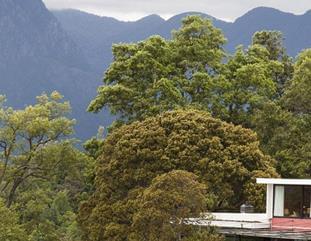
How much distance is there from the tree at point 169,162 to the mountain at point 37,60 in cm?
11396

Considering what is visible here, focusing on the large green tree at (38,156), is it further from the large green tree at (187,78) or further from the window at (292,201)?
the window at (292,201)

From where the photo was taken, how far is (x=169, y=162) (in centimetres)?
3114

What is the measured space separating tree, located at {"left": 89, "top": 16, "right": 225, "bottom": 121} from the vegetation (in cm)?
6

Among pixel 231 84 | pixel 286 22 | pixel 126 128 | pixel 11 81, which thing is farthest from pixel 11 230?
pixel 286 22

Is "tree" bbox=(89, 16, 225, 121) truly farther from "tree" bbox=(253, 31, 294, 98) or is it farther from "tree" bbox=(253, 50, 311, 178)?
"tree" bbox=(253, 31, 294, 98)

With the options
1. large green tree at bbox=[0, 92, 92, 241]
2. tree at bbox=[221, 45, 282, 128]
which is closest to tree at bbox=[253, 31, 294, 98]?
tree at bbox=[221, 45, 282, 128]

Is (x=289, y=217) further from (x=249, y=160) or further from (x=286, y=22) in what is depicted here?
(x=286, y=22)

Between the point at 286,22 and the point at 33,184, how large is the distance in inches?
5190

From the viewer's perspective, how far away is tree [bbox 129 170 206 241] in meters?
24.8

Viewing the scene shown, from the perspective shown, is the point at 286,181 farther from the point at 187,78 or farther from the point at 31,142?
the point at 31,142

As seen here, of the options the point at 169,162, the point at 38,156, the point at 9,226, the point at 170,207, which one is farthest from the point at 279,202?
the point at 38,156

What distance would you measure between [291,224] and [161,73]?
1553cm

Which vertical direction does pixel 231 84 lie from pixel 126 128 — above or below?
above

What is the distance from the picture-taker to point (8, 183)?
4141cm
